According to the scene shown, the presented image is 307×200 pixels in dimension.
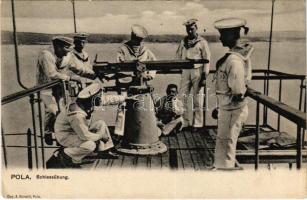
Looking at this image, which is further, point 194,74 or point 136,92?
point 194,74

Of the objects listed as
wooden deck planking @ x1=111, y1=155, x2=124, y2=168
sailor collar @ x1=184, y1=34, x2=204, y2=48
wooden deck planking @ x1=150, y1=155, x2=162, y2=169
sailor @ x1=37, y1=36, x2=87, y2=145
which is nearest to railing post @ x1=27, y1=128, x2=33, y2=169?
sailor @ x1=37, y1=36, x2=87, y2=145

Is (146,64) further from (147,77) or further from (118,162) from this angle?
(118,162)

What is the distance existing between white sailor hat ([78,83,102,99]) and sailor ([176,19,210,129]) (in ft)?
2.77

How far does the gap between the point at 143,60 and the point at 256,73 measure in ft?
3.74

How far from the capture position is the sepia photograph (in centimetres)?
420

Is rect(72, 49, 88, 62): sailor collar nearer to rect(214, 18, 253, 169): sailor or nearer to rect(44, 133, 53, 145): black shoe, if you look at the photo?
rect(44, 133, 53, 145): black shoe

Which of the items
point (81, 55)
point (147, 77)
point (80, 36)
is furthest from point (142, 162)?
point (80, 36)

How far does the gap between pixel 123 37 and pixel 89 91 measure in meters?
0.61

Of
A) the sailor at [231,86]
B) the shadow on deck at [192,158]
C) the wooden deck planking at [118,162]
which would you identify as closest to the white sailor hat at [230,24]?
the sailor at [231,86]

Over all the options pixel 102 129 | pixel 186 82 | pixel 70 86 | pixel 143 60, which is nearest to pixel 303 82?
pixel 186 82

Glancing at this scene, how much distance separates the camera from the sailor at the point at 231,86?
3953 millimetres

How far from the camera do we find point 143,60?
4.39m

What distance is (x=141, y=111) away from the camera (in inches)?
174

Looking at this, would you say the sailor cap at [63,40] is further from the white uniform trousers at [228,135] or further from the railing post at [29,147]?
the white uniform trousers at [228,135]
